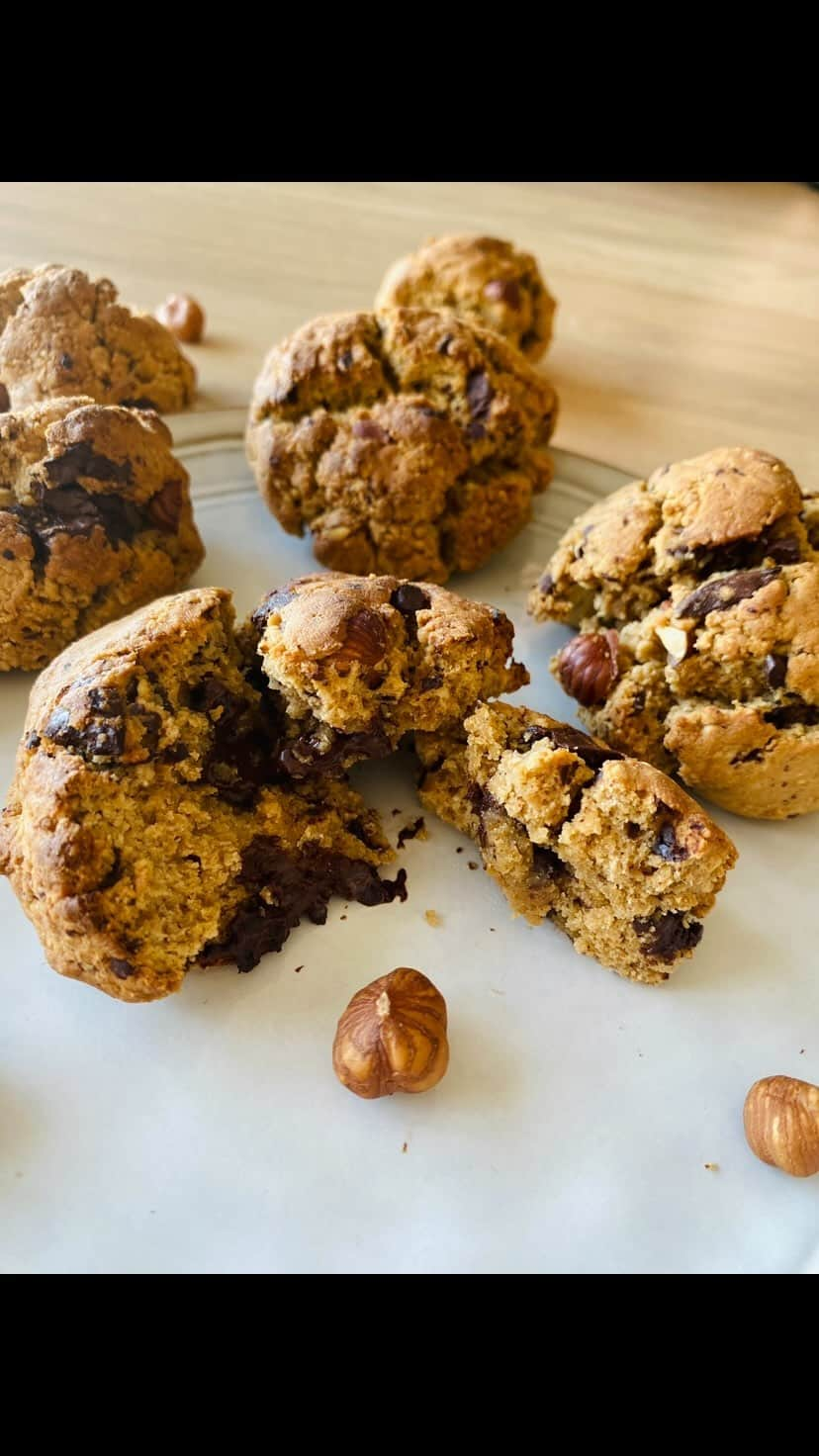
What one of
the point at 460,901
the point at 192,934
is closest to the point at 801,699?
the point at 460,901

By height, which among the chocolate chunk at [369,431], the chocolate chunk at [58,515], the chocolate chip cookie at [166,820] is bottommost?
the chocolate chip cookie at [166,820]

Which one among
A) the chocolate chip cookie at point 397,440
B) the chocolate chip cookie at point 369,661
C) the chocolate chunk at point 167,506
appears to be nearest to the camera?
the chocolate chip cookie at point 369,661

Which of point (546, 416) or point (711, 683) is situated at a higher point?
point (546, 416)

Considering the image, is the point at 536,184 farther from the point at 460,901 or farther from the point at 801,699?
the point at 460,901

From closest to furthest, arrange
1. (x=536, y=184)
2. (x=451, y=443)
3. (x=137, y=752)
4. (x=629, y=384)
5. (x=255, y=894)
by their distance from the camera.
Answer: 1. (x=137, y=752)
2. (x=255, y=894)
3. (x=451, y=443)
4. (x=629, y=384)
5. (x=536, y=184)

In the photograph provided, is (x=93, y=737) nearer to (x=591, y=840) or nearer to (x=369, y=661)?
(x=369, y=661)

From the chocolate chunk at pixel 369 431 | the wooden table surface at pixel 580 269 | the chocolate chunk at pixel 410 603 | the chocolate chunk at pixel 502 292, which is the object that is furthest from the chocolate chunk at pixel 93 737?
the chocolate chunk at pixel 502 292

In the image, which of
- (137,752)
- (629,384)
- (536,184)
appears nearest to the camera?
(137,752)

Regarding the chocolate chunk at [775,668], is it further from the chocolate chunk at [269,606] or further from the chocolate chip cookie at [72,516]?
the chocolate chip cookie at [72,516]
